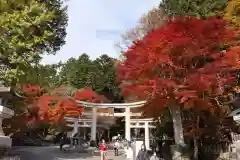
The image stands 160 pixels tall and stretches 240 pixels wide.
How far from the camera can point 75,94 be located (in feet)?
126

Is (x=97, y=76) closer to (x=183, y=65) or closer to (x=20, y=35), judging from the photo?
(x=183, y=65)

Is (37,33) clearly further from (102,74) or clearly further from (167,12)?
(102,74)

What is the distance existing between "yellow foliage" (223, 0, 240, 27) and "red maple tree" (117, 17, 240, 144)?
4494 millimetres

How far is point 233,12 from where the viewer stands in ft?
79.8

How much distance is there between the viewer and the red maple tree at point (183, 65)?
1822cm

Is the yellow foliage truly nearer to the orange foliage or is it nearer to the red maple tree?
the red maple tree

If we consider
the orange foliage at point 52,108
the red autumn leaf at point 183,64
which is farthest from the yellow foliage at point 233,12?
the orange foliage at point 52,108

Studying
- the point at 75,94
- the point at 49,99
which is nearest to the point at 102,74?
the point at 75,94

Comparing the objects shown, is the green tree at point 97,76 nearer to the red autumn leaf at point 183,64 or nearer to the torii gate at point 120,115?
the torii gate at point 120,115

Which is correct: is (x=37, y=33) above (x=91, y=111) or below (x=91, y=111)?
above

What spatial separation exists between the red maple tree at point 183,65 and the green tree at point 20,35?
5805 millimetres

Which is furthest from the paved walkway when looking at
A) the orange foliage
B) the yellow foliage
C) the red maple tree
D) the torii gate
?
the yellow foliage

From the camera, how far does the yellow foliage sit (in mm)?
23484

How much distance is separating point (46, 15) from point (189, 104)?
9.09m
